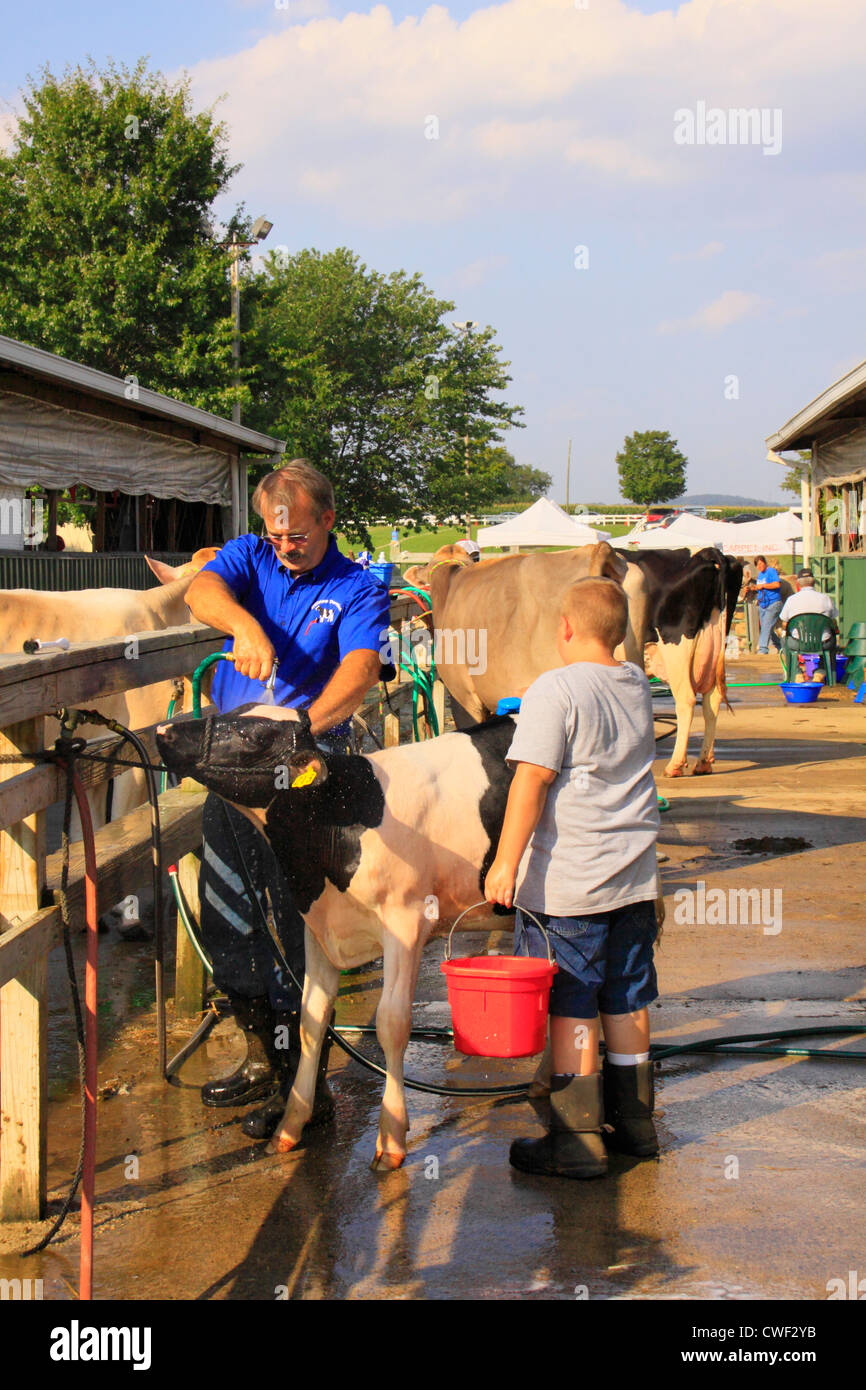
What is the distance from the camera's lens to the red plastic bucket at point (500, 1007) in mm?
3529

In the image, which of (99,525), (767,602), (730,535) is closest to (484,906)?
(99,525)

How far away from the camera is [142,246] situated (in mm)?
31641

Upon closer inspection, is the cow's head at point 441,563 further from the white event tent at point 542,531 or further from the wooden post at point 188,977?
the white event tent at point 542,531

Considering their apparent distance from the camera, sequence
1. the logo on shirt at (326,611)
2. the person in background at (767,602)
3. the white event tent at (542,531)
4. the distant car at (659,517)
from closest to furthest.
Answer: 1. the logo on shirt at (326,611)
2. the person in background at (767,602)
3. the white event tent at (542,531)
4. the distant car at (659,517)

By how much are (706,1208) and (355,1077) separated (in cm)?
150

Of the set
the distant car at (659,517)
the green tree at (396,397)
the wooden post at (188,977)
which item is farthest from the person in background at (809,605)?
the green tree at (396,397)

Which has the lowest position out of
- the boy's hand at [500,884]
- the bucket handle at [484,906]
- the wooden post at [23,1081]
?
the wooden post at [23,1081]

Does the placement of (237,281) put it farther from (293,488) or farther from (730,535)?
(293,488)

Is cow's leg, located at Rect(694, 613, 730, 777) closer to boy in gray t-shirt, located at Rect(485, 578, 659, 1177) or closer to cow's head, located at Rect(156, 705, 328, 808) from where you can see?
boy in gray t-shirt, located at Rect(485, 578, 659, 1177)

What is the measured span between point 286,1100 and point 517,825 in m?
1.22

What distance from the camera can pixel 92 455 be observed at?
14.8 meters

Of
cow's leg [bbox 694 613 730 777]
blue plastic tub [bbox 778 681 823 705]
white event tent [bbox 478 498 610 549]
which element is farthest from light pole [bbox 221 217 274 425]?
cow's leg [bbox 694 613 730 777]

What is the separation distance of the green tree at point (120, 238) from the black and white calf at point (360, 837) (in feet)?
89.8

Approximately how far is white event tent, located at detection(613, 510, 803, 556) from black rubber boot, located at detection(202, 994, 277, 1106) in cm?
2976
